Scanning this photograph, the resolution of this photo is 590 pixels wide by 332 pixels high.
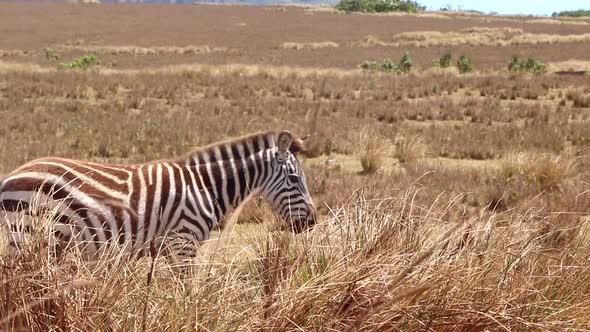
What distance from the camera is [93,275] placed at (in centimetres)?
340

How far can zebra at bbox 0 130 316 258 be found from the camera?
16.7 ft

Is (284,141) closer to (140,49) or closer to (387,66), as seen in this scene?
(387,66)

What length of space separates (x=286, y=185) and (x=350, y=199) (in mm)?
1600

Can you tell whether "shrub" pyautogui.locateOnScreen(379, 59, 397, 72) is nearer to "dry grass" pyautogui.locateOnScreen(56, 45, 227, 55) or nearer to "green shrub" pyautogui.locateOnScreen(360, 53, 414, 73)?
"green shrub" pyautogui.locateOnScreen(360, 53, 414, 73)

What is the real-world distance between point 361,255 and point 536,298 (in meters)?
0.93

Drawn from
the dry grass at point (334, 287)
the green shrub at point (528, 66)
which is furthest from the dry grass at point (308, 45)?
the dry grass at point (334, 287)

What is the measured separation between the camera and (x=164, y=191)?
5.62 metres

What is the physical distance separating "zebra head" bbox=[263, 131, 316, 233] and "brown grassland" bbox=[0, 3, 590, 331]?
313 millimetres

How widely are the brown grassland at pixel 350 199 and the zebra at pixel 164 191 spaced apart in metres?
0.35

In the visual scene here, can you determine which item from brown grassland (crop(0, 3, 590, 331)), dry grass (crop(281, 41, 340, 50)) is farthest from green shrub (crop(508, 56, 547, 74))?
dry grass (crop(281, 41, 340, 50))

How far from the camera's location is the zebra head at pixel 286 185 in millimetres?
6109

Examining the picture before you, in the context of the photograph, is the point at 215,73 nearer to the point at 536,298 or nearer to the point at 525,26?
the point at 536,298

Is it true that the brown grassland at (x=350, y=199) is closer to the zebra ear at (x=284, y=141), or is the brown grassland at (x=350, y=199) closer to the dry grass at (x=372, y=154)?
the dry grass at (x=372, y=154)

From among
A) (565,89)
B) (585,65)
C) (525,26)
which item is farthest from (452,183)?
(525,26)
